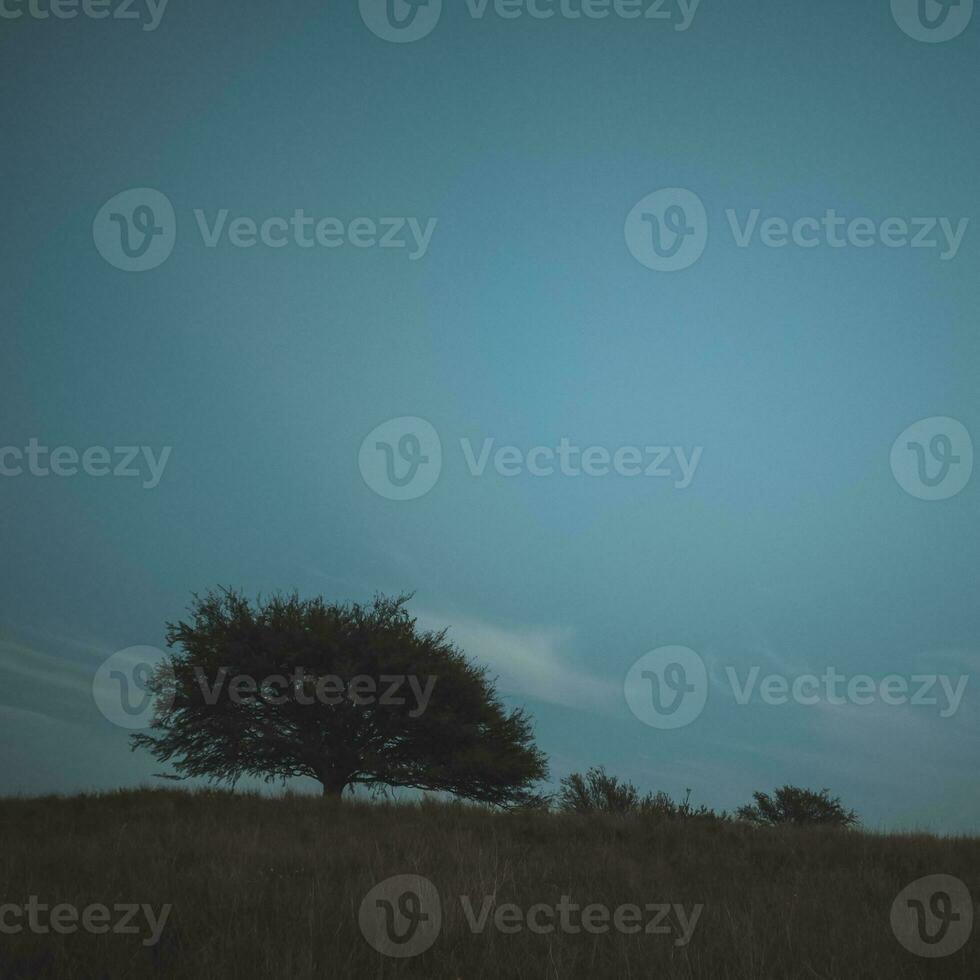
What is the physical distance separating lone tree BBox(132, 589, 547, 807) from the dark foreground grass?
32.5 feet

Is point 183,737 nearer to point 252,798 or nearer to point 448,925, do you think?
point 252,798

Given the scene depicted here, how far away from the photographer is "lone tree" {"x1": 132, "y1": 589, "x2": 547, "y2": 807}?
86.7 ft

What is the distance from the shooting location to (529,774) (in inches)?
1115

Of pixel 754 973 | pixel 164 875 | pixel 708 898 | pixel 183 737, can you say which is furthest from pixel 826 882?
pixel 183 737
